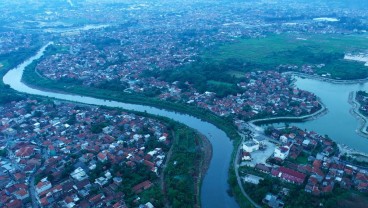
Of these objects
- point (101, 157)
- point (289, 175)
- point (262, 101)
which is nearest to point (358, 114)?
point (262, 101)

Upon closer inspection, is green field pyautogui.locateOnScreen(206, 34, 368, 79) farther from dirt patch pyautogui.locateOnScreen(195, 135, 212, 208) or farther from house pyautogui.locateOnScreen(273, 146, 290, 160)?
house pyautogui.locateOnScreen(273, 146, 290, 160)

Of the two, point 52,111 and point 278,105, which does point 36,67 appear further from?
point 278,105

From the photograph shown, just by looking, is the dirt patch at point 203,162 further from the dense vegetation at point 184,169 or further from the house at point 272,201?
the house at point 272,201

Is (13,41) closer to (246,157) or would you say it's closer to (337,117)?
(246,157)

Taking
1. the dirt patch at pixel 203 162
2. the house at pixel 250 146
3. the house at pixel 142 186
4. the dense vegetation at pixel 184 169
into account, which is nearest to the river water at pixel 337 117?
the house at pixel 250 146

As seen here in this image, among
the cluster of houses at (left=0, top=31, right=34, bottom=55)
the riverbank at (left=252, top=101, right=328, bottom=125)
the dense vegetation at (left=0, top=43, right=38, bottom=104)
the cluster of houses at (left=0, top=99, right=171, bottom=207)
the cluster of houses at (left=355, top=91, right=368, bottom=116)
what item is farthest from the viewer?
the cluster of houses at (left=0, top=31, right=34, bottom=55)

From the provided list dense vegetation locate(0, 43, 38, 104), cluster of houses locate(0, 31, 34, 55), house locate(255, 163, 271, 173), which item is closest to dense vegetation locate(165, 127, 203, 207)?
house locate(255, 163, 271, 173)
